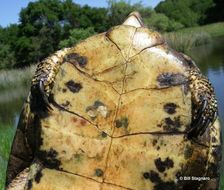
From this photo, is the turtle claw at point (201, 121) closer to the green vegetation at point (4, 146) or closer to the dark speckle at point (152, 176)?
the dark speckle at point (152, 176)

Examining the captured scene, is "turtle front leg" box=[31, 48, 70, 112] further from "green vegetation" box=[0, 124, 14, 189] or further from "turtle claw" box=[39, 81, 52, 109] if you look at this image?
"green vegetation" box=[0, 124, 14, 189]

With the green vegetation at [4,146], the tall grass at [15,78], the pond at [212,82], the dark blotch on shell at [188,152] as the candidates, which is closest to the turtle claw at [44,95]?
the dark blotch on shell at [188,152]

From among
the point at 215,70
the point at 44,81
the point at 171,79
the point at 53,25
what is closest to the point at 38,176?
the point at 44,81

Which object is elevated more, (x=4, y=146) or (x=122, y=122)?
(x=4, y=146)

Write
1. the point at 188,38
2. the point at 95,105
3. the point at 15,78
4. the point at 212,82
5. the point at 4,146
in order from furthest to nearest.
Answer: the point at 188,38
the point at 15,78
the point at 212,82
the point at 4,146
the point at 95,105

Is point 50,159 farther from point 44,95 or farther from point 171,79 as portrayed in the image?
point 171,79

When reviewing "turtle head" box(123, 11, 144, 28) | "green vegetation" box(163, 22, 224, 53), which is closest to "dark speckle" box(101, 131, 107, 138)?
"turtle head" box(123, 11, 144, 28)

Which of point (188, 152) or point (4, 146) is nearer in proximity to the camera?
point (188, 152)
